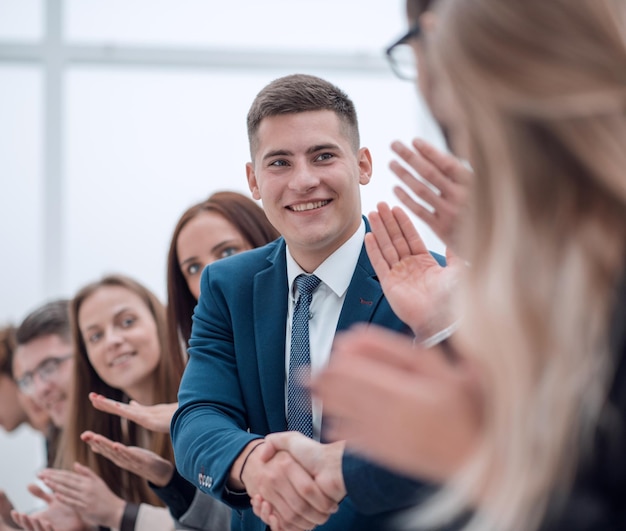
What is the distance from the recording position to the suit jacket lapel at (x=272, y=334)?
6.79ft

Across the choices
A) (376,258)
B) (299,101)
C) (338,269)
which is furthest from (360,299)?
(299,101)

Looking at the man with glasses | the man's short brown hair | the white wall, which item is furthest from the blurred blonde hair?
Result: the white wall

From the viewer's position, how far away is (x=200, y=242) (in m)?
2.91

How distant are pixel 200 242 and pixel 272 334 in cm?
88

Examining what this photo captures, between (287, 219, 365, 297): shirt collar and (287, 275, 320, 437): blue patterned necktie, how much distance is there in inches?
2.1

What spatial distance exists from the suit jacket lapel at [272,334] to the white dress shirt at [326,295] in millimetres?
25

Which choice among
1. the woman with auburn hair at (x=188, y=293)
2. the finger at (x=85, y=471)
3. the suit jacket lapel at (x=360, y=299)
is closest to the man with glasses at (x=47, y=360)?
the finger at (x=85, y=471)

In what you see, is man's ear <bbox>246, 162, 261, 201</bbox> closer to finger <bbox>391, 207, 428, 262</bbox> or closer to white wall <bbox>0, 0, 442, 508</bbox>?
finger <bbox>391, 207, 428, 262</bbox>

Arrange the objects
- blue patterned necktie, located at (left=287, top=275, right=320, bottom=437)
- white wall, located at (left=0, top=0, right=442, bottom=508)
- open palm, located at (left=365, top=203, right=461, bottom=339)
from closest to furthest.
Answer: open palm, located at (left=365, top=203, right=461, bottom=339) < blue patterned necktie, located at (left=287, top=275, right=320, bottom=437) < white wall, located at (left=0, top=0, right=442, bottom=508)

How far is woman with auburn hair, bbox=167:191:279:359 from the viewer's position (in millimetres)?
2900

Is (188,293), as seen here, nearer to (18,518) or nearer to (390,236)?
(18,518)

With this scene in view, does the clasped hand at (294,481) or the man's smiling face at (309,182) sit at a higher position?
the man's smiling face at (309,182)

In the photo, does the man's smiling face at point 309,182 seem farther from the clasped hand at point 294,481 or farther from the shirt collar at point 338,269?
the clasped hand at point 294,481

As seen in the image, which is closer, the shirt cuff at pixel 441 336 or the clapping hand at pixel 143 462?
the shirt cuff at pixel 441 336
